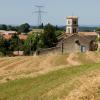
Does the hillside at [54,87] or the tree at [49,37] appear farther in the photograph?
the tree at [49,37]

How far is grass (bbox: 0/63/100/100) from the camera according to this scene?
1301 centimetres

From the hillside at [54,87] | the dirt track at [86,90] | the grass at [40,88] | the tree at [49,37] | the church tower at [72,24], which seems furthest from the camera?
the church tower at [72,24]

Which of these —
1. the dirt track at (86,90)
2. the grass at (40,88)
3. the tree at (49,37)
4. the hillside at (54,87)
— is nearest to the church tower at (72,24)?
the tree at (49,37)

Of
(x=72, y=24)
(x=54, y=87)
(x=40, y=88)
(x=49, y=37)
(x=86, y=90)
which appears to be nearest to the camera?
(x=86, y=90)

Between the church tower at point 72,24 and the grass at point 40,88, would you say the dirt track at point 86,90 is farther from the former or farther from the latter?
the church tower at point 72,24

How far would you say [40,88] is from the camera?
48.6 ft

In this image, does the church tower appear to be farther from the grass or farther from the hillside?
the grass

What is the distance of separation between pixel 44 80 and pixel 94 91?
6.13 meters

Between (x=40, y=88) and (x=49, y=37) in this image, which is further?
(x=49, y=37)

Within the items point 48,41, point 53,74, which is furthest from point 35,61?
point 48,41

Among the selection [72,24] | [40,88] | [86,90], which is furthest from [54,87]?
[72,24]

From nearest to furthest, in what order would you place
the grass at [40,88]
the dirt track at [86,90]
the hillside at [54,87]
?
1. the dirt track at [86,90]
2. the hillside at [54,87]
3. the grass at [40,88]

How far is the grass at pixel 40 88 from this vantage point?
42.7 ft

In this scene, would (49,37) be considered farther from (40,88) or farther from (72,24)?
(40,88)
